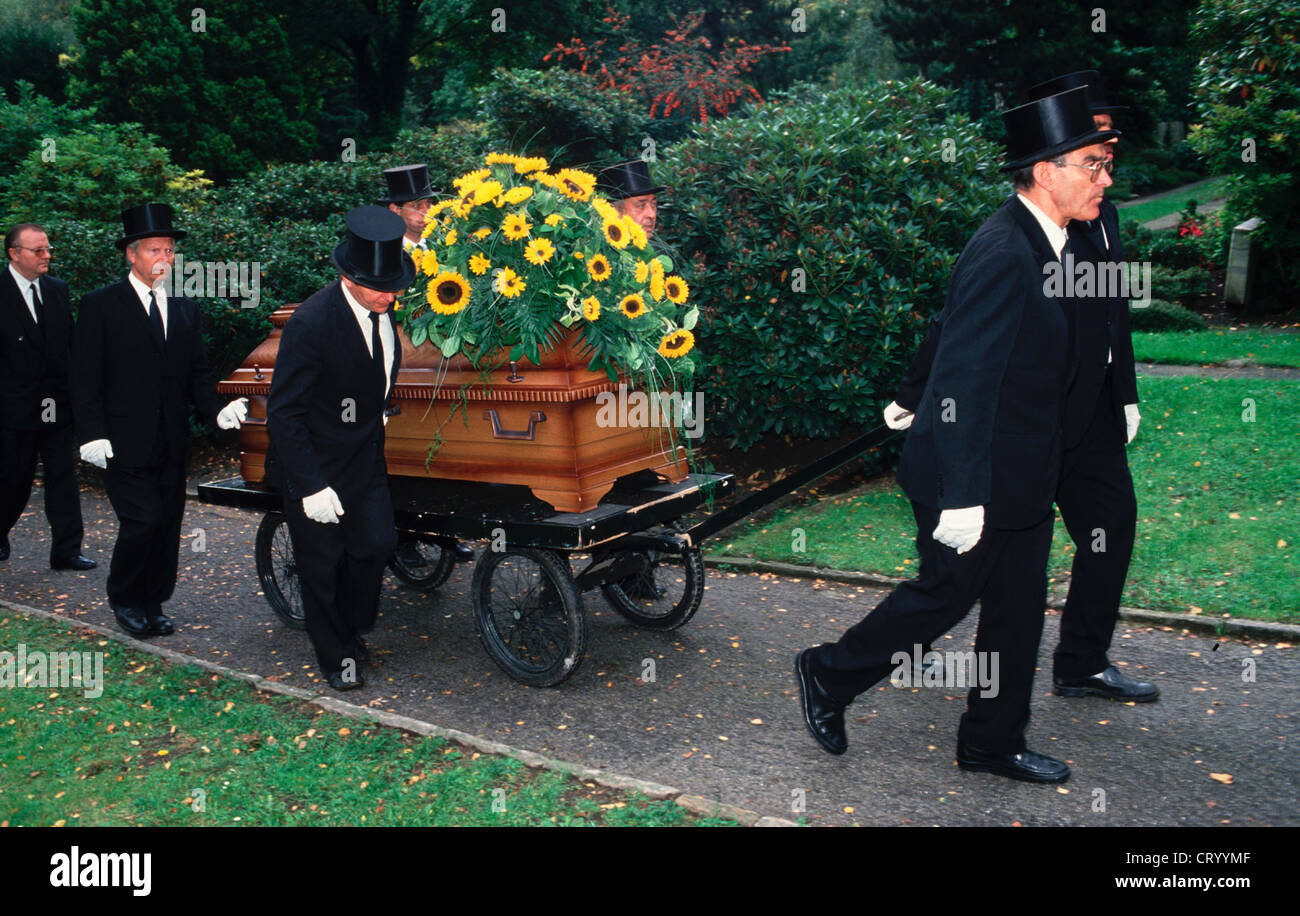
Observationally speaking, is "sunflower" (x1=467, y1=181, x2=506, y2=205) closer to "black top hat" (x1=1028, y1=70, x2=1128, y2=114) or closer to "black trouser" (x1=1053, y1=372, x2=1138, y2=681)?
"black top hat" (x1=1028, y1=70, x2=1128, y2=114)

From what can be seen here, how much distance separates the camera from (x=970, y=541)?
3.98m

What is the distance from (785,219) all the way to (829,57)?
78.6 ft

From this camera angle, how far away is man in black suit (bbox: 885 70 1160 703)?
4.65 m

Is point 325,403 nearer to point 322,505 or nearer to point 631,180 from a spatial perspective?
point 322,505

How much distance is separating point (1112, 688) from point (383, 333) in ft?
12.4

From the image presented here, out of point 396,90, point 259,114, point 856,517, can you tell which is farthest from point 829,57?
point 856,517

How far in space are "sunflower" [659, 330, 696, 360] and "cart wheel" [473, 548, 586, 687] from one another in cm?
114

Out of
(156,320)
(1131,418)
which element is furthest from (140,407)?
(1131,418)

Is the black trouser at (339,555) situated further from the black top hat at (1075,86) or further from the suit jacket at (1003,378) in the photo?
the black top hat at (1075,86)

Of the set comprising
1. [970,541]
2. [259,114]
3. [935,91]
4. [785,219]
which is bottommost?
[970,541]

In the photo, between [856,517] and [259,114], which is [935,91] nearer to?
[856,517]

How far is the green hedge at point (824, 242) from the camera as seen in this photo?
821cm

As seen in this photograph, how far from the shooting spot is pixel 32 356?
802 cm

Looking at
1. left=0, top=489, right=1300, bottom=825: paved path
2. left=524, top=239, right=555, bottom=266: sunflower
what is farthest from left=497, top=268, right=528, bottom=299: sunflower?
left=0, top=489, right=1300, bottom=825: paved path
